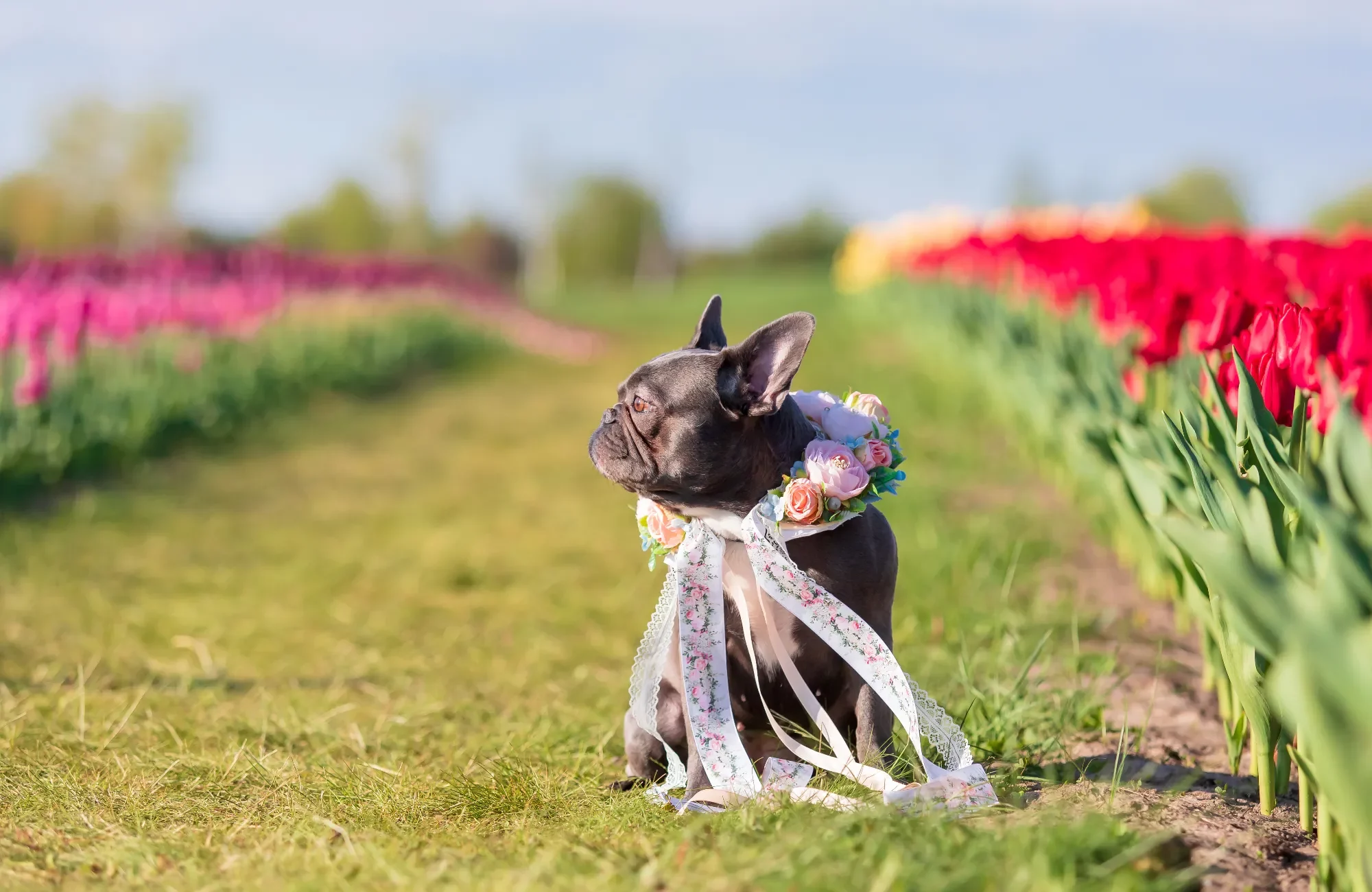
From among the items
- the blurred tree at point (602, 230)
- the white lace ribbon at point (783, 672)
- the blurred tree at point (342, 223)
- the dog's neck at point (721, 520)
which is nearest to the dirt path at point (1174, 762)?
the white lace ribbon at point (783, 672)

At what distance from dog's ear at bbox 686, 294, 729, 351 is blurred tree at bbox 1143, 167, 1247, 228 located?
2474 centimetres

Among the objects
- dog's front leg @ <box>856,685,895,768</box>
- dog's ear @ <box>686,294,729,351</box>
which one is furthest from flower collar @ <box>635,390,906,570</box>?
dog's front leg @ <box>856,685,895,768</box>

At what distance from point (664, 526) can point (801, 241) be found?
4706 centimetres

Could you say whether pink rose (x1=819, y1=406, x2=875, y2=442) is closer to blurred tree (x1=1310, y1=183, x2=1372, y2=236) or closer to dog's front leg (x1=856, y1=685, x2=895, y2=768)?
dog's front leg (x1=856, y1=685, x2=895, y2=768)

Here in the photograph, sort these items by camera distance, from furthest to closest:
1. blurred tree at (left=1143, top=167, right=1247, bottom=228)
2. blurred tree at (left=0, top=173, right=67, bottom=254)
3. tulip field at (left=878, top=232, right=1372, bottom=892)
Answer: blurred tree at (left=0, top=173, right=67, bottom=254)
blurred tree at (left=1143, top=167, right=1247, bottom=228)
tulip field at (left=878, top=232, right=1372, bottom=892)

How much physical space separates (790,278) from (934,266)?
746 inches

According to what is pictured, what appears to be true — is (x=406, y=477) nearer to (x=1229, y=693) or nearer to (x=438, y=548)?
(x=438, y=548)

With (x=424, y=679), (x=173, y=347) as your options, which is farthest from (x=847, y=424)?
(x=173, y=347)

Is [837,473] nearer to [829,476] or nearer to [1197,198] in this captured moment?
[829,476]

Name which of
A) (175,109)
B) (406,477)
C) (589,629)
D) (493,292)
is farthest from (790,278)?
(589,629)

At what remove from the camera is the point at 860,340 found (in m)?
15.1

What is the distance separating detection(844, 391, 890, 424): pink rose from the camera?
2.86 m

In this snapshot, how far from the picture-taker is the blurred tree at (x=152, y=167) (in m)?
32.1

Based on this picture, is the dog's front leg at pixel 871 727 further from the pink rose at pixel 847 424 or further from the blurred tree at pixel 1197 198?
the blurred tree at pixel 1197 198
